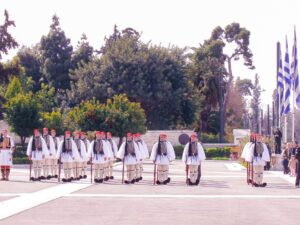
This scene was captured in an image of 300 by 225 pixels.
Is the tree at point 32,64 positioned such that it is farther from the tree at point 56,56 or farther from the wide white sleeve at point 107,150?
the wide white sleeve at point 107,150

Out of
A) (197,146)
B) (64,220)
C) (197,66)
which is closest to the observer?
(64,220)

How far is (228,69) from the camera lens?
84750 mm

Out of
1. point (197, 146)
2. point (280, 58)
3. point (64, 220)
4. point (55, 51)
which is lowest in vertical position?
point (64, 220)

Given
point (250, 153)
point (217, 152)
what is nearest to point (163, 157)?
point (250, 153)

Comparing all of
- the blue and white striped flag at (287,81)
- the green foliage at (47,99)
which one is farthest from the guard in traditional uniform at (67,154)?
the green foliage at (47,99)

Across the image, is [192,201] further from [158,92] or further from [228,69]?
[228,69]

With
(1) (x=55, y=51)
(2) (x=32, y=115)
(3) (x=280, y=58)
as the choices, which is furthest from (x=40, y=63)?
(3) (x=280, y=58)

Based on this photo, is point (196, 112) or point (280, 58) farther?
point (196, 112)

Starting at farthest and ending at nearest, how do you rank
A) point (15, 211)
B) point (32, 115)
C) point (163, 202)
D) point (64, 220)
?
point (32, 115)
point (163, 202)
point (15, 211)
point (64, 220)

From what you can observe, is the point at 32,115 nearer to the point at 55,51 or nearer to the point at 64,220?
the point at 55,51

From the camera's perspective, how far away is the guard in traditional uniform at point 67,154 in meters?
31.2

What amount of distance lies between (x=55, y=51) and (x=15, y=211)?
221 ft

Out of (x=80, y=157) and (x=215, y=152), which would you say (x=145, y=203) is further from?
(x=215, y=152)

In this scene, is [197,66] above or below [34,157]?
above
